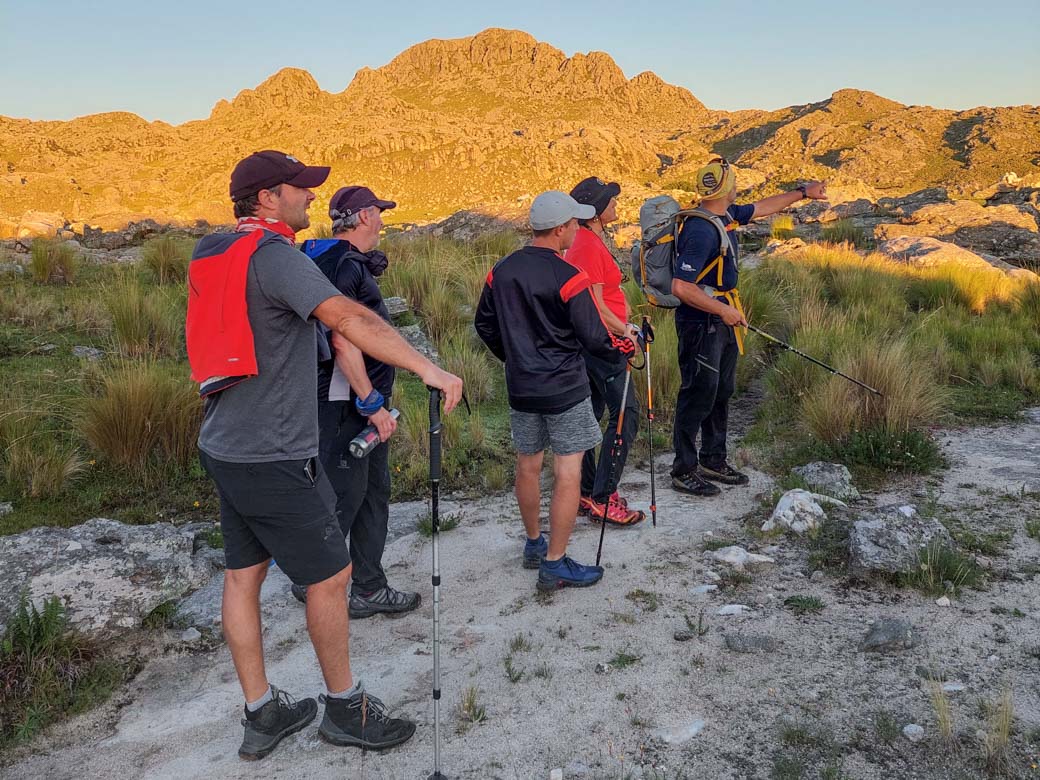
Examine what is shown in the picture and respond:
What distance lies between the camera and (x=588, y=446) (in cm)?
406

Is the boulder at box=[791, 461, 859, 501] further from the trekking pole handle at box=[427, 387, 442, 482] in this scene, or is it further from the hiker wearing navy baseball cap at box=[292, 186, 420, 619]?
the trekking pole handle at box=[427, 387, 442, 482]

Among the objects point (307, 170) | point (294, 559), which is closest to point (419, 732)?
point (294, 559)

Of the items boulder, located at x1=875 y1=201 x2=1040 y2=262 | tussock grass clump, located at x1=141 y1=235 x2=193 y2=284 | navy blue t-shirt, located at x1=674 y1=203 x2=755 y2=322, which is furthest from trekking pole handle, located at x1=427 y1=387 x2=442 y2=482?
boulder, located at x1=875 y1=201 x2=1040 y2=262

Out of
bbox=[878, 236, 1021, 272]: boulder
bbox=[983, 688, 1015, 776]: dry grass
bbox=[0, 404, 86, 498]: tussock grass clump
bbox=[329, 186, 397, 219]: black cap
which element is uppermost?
bbox=[329, 186, 397, 219]: black cap

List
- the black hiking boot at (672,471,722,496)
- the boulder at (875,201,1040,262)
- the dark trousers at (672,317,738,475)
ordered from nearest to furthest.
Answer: the dark trousers at (672,317,738,475) → the black hiking boot at (672,471,722,496) → the boulder at (875,201,1040,262)

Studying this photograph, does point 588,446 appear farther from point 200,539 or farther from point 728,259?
point 200,539

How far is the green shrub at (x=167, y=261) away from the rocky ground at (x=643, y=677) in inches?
344

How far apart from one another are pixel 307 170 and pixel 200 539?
2870 millimetres

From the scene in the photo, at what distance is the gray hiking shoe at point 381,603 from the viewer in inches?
159

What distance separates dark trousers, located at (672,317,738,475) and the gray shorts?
62.8 inches

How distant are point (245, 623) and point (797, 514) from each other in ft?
10.8

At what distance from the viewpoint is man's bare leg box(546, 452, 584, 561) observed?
4.05m

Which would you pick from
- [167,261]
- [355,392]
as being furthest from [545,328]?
[167,261]

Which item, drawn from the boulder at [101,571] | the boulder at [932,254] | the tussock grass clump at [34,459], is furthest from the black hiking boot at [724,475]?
the boulder at [932,254]
